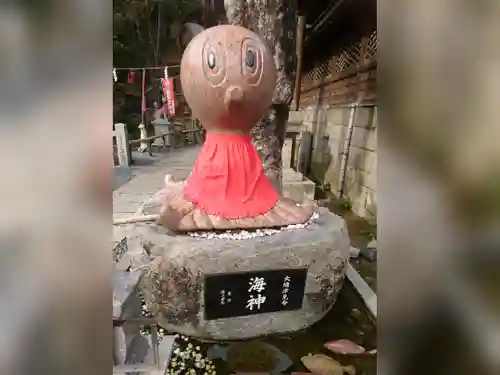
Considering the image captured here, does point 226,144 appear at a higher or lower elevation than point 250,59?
lower

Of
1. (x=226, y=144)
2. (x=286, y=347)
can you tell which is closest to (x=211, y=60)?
(x=226, y=144)

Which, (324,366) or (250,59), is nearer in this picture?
(324,366)

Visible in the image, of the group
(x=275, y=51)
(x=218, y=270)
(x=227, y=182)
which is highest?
(x=275, y=51)

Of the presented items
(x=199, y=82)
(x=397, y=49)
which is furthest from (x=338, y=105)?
(x=397, y=49)

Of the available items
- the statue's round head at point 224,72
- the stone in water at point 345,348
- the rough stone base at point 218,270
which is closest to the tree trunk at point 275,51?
the statue's round head at point 224,72

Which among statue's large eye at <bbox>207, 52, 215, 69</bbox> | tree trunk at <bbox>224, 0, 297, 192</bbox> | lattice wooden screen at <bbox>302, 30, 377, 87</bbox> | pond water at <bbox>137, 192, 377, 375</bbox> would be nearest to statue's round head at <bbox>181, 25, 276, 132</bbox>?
statue's large eye at <bbox>207, 52, 215, 69</bbox>

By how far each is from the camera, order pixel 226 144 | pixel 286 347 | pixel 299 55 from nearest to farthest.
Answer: pixel 286 347
pixel 226 144
pixel 299 55

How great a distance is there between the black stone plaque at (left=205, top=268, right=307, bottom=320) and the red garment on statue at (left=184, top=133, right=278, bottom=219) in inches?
8.1

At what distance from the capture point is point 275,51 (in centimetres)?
148

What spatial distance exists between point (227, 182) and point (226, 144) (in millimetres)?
97

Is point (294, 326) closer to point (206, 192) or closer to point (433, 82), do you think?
point (206, 192)

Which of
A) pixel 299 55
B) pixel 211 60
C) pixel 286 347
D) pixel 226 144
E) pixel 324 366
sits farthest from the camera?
pixel 299 55

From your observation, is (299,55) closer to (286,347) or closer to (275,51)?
(275,51)

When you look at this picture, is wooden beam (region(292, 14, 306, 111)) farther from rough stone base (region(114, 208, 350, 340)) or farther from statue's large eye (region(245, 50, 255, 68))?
rough stone base (region(114, 208, 350, 340))
